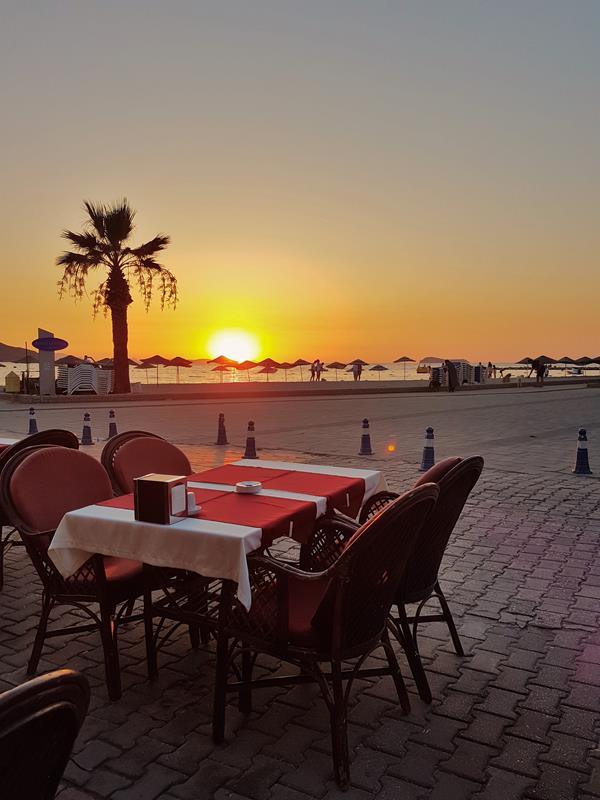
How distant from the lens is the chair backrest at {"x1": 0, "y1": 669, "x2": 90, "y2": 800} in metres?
1.12

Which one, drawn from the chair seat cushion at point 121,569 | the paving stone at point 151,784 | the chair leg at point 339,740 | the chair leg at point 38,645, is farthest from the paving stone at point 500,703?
the chair leg at point 38,645

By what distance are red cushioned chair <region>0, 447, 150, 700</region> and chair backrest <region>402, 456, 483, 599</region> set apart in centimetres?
148

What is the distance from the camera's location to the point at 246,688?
3.17 m

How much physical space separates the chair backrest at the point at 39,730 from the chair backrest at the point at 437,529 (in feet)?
7.93

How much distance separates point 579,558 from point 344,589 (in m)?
3.61

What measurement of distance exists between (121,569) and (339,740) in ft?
5.27

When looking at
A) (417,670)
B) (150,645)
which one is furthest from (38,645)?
(417,670)

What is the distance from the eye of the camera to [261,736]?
308cm

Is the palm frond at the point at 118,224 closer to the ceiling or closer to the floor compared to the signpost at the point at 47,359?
closer to the ceiling

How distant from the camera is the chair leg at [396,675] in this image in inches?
127

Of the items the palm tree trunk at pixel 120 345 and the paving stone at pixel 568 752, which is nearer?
the paving stone at pixel 568 752

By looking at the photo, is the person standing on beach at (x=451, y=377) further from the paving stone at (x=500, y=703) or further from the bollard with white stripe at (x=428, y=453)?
the paving stone at (x=500, y=703)

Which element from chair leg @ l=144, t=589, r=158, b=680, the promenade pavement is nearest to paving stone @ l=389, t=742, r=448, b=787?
the promenade pavement

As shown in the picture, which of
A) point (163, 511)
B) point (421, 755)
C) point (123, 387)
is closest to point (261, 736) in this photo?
point (421, 755)
